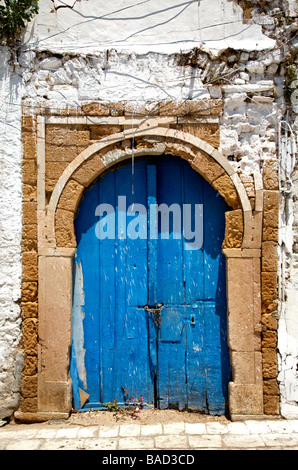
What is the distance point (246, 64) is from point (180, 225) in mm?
1552

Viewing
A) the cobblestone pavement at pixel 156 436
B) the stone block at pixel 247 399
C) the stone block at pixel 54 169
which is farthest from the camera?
the stone block at pixel 54 169

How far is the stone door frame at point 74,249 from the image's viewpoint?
348 centimetres

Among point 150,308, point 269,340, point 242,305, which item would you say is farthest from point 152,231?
point 269,340

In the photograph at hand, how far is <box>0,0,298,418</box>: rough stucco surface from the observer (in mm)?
3576

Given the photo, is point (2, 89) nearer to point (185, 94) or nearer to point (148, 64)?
point (148, 64)

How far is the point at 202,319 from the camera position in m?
3.63

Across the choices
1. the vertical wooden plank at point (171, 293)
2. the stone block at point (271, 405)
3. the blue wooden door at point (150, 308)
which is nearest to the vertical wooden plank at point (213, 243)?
the blue wooden door at point (150, 308)

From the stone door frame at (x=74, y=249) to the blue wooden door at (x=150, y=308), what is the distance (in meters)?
0.14

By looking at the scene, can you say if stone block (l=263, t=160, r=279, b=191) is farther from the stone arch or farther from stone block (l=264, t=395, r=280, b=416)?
stone block (l=264, t=395, r=280, b=416)

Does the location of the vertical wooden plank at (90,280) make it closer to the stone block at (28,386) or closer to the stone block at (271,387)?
the stone block at (28,386)

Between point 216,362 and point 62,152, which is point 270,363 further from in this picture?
point 62,152

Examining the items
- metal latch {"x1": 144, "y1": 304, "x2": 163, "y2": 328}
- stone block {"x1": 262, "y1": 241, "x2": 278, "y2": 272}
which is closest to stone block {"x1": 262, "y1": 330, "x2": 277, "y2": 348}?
stone block {"x1": 262, "y1": 241, "x2": 278, "y2": 272}

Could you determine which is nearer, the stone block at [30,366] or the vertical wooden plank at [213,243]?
the stone block at [30,366]

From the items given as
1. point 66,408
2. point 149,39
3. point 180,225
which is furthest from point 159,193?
point 66,408
